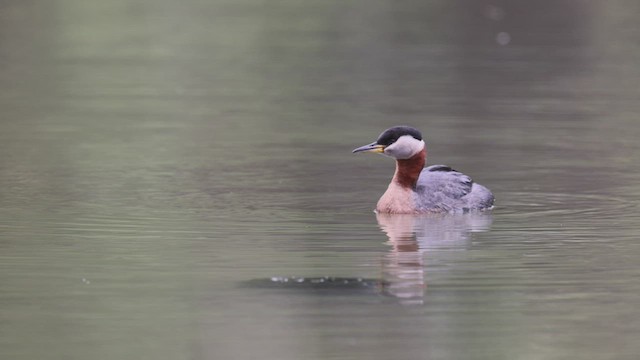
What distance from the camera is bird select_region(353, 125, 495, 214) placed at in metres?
13.3

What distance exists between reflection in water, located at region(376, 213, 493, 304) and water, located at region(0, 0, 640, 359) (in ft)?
0.11

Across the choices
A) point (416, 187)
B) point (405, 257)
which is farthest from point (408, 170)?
point (405, 257)

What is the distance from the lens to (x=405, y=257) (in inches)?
433

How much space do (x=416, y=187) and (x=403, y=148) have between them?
0.37 metres

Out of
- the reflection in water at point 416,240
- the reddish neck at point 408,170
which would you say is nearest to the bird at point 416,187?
the reddish neck at point 408,170

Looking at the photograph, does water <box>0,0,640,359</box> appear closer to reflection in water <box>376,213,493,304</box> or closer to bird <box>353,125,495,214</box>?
reflection in water <box>376,213,493,304</box>

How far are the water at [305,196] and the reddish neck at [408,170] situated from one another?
377mm

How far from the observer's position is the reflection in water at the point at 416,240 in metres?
9.87

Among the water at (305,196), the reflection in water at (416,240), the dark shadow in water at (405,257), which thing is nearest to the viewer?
the water at (305,196)

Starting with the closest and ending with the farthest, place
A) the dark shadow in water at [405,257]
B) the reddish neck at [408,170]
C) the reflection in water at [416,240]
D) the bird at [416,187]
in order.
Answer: the dark shadow in water at [405,257]
the reflection in water at [416,240]
the bird at [416,187]
the reddish neck at [408,170]

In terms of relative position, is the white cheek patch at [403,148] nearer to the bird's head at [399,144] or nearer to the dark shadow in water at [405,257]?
the bird's head at [399,144]

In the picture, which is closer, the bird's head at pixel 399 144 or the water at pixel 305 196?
the water at pixel 305 196

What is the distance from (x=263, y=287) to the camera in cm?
973

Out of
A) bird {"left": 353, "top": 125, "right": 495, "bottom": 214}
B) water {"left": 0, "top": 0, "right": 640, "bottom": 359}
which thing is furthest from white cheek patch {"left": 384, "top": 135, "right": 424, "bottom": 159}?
water {"left": 0, "top": 0, "right": 640, "bottom": 359}
